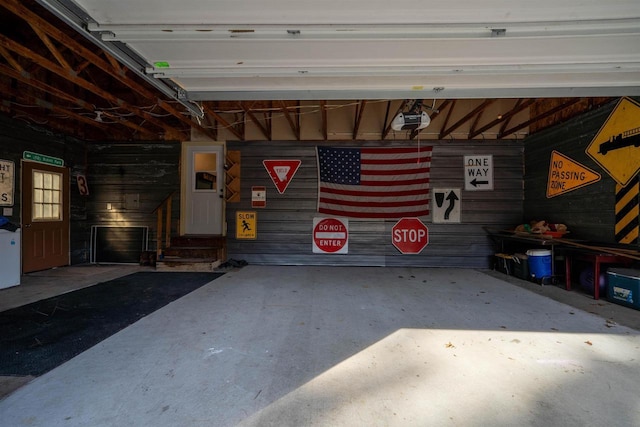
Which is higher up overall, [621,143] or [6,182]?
[621,143]

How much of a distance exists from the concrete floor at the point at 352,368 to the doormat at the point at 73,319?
21 centimetres

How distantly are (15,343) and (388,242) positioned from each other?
18.5 feet

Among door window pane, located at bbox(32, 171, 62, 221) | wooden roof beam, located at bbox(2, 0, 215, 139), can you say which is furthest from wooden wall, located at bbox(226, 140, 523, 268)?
door window pane, located at bbox(32, 171, 62, 221)

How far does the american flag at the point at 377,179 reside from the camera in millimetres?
6121

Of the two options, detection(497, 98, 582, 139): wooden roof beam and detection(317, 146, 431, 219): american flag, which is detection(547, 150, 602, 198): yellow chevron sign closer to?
detection(497, 98, 582, 139): wooden roof beam

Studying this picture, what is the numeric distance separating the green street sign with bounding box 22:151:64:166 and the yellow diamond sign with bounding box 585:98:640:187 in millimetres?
9693

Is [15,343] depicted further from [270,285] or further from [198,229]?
[198,229]

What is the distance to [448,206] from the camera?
6.12m

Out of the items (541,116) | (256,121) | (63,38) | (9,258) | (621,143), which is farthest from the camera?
(256,121)

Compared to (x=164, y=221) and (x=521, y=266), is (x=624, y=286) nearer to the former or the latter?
(x=521, y=266)

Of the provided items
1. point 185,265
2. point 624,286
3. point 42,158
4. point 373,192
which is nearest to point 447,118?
point 373,192

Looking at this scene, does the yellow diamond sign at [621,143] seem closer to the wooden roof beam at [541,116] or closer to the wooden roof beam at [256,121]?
the wooden roof beam at [541,116]

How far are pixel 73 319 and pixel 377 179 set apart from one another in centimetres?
536

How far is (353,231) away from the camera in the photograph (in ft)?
20.4
